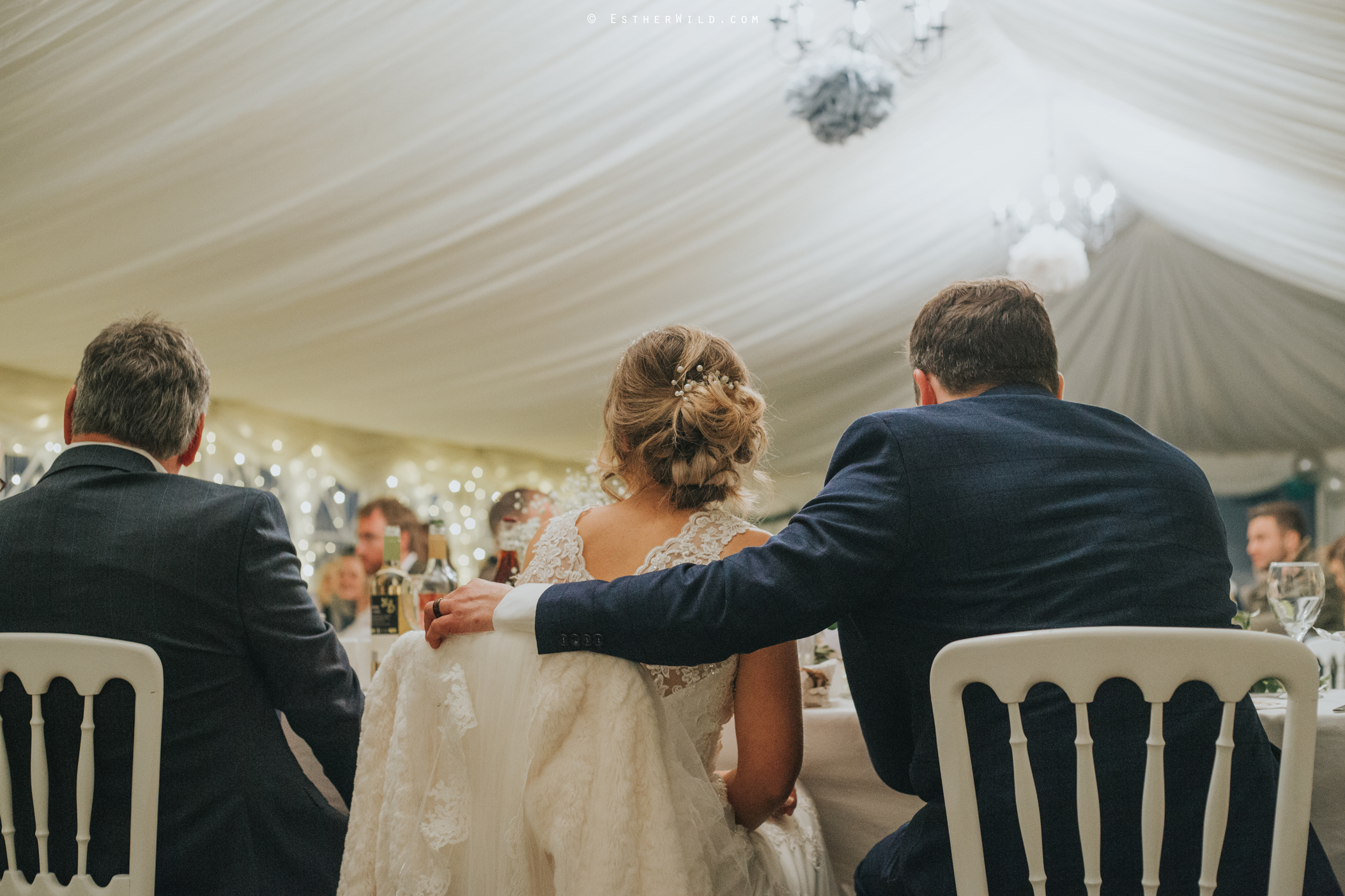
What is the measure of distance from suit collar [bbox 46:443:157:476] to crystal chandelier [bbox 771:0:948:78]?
276cm

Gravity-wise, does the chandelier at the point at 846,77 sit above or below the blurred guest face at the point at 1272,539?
above

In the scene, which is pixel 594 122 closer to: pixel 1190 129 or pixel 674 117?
pixel 674 117

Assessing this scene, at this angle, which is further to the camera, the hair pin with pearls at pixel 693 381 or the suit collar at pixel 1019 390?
the hair pin with pearls at pixel 693 381

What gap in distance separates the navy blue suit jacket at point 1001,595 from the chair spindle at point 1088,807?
0.09m

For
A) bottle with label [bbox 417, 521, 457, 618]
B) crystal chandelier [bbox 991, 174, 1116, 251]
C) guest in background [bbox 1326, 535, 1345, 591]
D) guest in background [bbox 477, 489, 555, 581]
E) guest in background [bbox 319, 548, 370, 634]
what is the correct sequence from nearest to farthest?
1. bottle with label [bbox 417, 521, 457, 618]
2. guest in background [bbox 477, 489, 555, 581]
3. guest in background [bbox 1326, 535, 1345, 591]
4. crystal chandelier [bbox 991, 174, 1116, 251]
5. guest in background [bbox 319, 548, 370, 634]

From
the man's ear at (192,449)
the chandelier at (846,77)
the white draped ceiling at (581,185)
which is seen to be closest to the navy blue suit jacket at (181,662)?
the man's ear at (192,449)

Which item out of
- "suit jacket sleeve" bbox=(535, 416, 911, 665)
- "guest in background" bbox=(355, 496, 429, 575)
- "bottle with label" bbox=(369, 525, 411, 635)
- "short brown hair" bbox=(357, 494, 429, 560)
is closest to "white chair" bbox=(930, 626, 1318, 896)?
"suit jacket sleeve" bbox=(535, 416, 911, 665)

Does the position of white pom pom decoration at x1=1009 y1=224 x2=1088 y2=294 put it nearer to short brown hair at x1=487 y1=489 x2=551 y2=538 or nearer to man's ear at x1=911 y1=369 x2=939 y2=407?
short brown hair at x1=487 y1=489 x2=551 y2=538

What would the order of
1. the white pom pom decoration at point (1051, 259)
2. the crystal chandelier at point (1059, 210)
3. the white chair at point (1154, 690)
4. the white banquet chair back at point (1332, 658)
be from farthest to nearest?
the crystal chandelier at point (1059, 210) < the white pom pom decoration at point (1051, 259) < the white banquet chair back at point (1332, 658) < the white chair at point (1154, 690)

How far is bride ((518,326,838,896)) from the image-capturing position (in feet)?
4.71

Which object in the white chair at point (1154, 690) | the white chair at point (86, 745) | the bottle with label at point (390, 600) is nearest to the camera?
the white chair at point (1154, 690)

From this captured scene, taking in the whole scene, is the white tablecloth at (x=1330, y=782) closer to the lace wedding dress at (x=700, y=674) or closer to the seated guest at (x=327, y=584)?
the lace wedding dress at (x=700, y=674)

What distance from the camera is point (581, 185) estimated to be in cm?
441

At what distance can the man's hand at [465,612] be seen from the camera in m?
1.27
